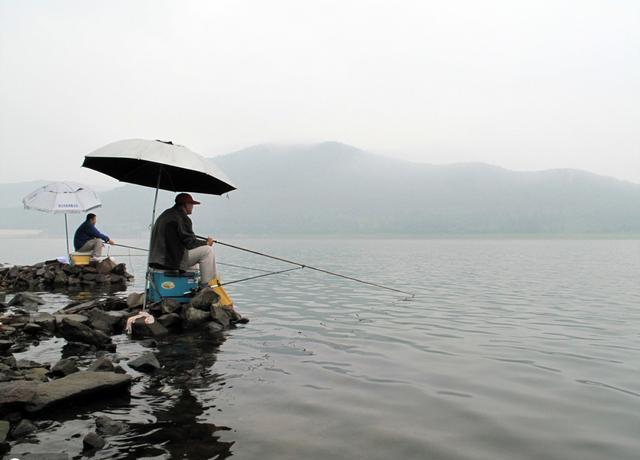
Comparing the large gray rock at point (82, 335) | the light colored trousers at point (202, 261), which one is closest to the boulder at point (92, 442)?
the large gray rock at point (82, 335)

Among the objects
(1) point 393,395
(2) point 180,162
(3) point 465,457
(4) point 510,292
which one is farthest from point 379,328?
(4) point 510,292

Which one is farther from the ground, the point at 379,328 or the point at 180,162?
the point at 180,162

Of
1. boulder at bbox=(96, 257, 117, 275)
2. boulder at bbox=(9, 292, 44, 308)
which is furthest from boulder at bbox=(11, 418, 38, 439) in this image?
boulder at bbox=(96, 257, 117, 275)

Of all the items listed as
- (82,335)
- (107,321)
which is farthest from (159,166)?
(82,335)

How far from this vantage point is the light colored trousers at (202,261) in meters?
12.6

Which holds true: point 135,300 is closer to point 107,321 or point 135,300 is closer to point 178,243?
point 107,321

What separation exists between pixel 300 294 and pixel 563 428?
50.2ft

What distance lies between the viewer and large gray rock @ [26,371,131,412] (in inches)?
233

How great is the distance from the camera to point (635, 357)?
970cm

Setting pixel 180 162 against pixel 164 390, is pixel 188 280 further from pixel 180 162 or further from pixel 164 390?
pixel 164 390

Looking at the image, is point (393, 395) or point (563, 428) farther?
point (393, 395)

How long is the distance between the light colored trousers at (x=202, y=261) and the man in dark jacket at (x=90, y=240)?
11.4 metres

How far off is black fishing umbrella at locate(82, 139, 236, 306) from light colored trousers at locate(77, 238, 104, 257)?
11.0m

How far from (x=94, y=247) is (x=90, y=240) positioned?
0.42 m
